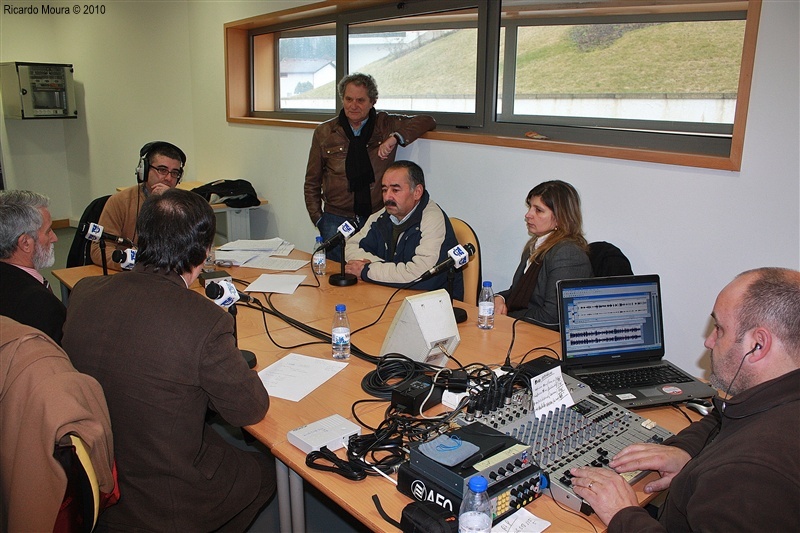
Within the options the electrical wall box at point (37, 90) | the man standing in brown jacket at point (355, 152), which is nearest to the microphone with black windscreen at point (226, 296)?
the man standing in brown jacket at point (355, 152)

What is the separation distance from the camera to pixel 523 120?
3627 mm

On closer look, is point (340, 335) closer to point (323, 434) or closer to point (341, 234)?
point (323, 434)

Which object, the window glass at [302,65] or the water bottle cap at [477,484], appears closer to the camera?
the water bottle cap at [477,484]

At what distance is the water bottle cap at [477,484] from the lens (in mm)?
1162

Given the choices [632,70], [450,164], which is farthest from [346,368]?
[632,70]

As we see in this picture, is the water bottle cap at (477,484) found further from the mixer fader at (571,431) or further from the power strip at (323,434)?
the power strip at (323,434)

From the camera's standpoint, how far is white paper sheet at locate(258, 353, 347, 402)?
1.84 meters

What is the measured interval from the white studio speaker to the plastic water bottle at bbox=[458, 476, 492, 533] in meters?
0.75

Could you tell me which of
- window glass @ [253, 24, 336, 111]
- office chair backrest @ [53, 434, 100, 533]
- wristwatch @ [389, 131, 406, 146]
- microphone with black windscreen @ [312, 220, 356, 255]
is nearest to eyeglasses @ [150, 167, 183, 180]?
microphone with black windscreen @ [312, 220, 356, 255]

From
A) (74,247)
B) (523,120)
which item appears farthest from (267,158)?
(523,120)

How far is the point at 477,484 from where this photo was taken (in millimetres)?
1165

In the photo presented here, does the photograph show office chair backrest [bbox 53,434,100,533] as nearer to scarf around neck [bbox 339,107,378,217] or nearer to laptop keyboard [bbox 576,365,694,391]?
laptop keyboard [bbox 576,365,694,391]

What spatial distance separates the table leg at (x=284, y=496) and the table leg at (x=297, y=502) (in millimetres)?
16

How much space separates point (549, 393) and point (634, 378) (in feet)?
1.52
